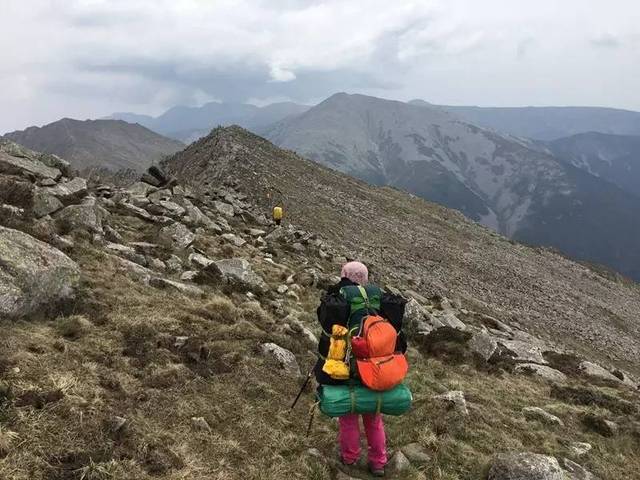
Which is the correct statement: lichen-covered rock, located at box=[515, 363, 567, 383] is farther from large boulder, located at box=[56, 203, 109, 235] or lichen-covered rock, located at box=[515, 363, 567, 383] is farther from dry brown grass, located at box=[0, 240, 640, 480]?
large boulder, located at box=[56, 203, 109, 235]

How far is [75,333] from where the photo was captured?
10578 millimetres

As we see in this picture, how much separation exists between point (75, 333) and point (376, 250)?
94.3 ft

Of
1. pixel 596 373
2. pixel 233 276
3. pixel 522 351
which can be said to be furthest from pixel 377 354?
pixel 596 373

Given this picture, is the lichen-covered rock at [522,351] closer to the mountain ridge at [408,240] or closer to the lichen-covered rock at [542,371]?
the lichen-covered rock at [542,371]

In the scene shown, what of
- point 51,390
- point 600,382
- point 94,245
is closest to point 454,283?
point 600,382

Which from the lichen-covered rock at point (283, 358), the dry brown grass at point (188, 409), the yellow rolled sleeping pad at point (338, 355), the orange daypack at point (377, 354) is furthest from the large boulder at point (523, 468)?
the lichen-covered rock at point (283, 358)

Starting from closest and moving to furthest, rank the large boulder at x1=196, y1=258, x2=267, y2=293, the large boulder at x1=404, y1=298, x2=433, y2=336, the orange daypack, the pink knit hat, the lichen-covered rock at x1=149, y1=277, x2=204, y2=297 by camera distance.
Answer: the orange daypack
the pink knit hat
the lichen-covered rock at x1=149, y1=277, x2=204, y2=297
the large boulder at x1=196, y1=258, x2=267, y2=293
the large boulder at x1=404, y1=298, x2=433, y2=336

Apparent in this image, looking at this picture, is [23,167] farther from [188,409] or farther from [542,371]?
[542,371]

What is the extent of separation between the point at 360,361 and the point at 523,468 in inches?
136

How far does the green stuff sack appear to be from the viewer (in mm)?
8242

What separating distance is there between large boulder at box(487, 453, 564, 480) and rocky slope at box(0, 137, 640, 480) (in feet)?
0.10

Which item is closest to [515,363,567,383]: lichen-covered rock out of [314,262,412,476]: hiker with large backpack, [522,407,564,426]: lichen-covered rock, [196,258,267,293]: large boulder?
[522,407,564,426]: lichen-covered rock

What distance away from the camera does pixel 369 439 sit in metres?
8.74

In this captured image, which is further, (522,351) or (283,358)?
(522,351)
